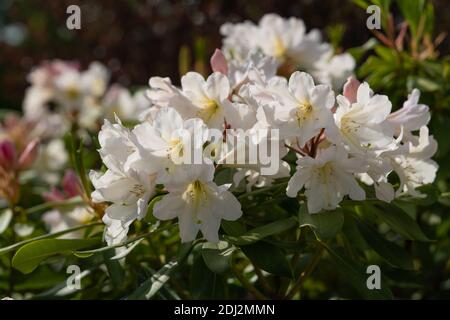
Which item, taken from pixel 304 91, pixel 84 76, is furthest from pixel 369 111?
pixel 84 76

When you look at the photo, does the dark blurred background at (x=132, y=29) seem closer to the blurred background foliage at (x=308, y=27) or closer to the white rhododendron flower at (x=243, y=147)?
the blurred background foliage at (x=308, y=27)

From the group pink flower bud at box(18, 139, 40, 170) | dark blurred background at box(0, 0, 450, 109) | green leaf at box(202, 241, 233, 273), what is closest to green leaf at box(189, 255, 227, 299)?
green leaf at box(202, 241, 233, 273)

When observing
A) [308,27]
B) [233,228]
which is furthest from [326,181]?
[308,27]

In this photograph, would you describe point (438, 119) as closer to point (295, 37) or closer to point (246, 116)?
point (295, 37)

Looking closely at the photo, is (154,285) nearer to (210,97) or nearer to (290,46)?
(210,97)

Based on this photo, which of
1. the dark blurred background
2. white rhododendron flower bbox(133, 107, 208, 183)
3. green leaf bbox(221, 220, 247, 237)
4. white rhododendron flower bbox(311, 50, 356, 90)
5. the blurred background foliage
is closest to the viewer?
white rhododendron flower bbox(133, 107, 208, 183)

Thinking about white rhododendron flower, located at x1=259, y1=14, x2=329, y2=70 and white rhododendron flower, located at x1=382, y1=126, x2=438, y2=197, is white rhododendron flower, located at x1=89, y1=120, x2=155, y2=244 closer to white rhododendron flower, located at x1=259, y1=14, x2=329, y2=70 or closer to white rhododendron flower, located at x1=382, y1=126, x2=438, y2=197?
white rhododendron flower, located at x1=382, y1=126, x2=438, y2=197

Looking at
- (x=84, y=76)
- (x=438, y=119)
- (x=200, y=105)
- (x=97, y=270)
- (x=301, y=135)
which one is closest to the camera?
(x=301, y=135)
